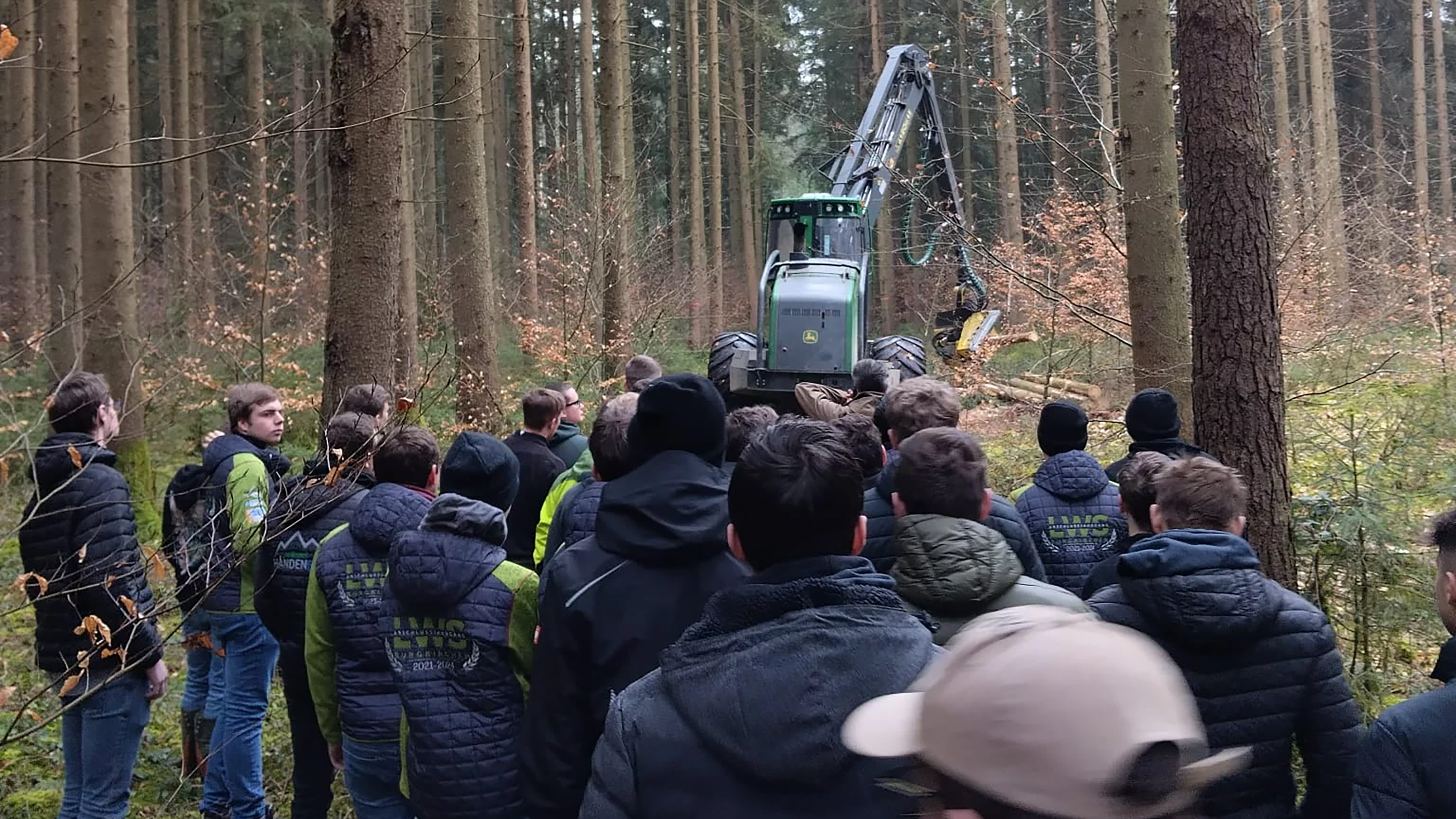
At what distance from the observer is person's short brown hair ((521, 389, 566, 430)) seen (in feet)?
20.1

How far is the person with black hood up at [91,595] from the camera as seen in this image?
4.12 m

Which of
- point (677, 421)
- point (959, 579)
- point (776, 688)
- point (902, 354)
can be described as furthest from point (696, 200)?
point (776, 688)

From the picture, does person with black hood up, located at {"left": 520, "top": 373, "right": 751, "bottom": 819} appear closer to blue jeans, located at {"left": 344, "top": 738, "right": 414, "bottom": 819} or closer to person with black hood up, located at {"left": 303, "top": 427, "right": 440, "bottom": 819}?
person with black hood up, located at {"left": 303, "top": 427, "right": 440, "bottom": 819}

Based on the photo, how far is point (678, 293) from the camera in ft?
62.1

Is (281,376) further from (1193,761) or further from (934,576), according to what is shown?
(1193,761)

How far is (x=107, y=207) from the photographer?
1078 centimetres

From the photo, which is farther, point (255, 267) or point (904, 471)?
point (255, 267)

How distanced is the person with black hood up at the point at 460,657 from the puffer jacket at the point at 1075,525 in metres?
2.49

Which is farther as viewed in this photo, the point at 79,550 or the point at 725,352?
the point at 725,352

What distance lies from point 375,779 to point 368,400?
1.76 m

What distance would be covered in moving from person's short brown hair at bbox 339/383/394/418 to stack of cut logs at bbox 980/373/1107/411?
10555mm

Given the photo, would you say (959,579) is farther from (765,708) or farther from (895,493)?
(765,708)

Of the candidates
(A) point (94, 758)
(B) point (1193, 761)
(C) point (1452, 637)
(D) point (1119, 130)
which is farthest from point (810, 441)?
(D) point (1119, 130)

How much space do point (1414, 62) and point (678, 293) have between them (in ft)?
68.2
